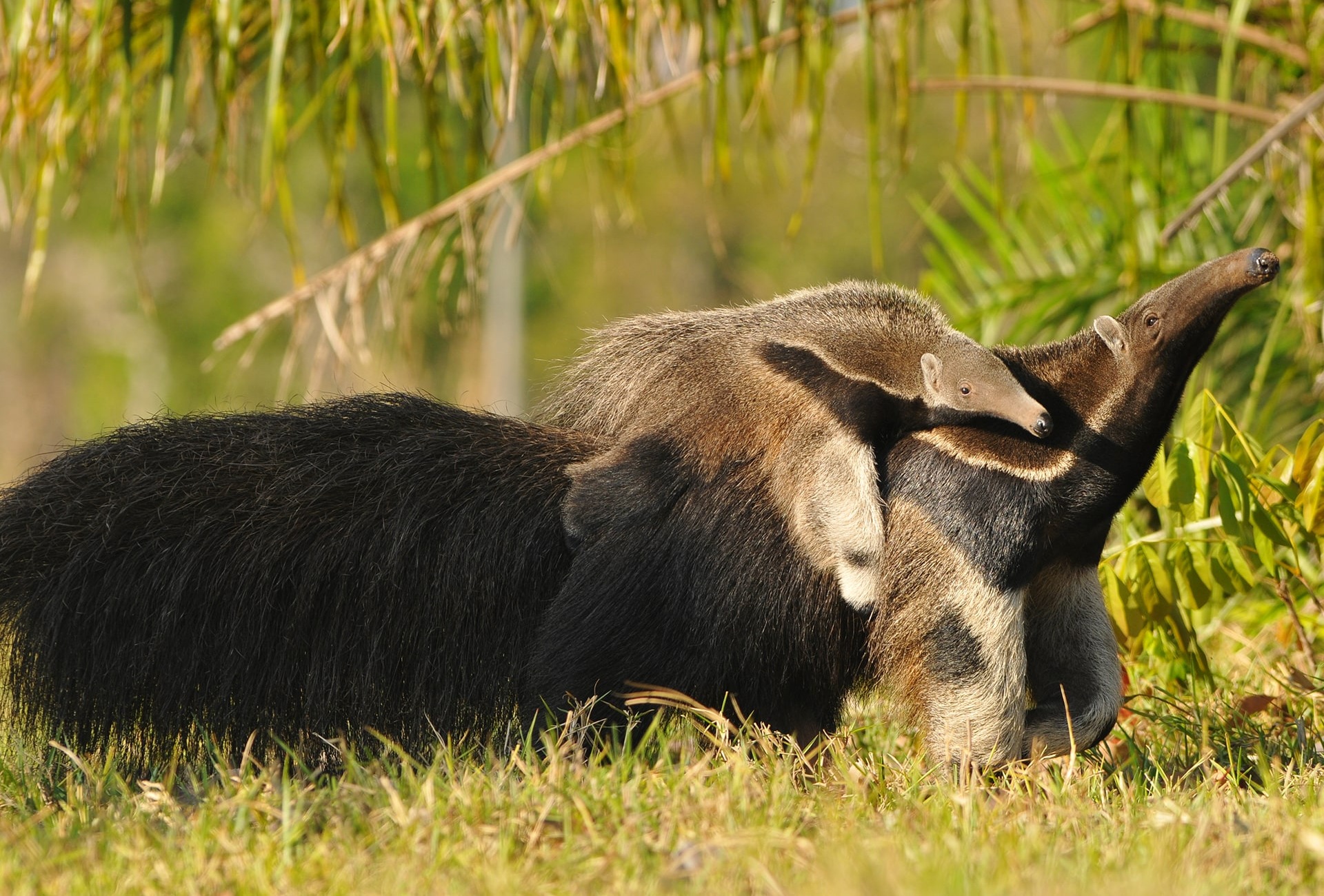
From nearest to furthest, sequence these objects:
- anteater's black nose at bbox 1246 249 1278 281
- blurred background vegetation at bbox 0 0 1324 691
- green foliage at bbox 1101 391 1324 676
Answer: anteater's black nose at bbox 1246 249 1278 281, green foliage at bbox 1101 391 1324 676, blurred background vegetation at bbox 0 0 1324 691

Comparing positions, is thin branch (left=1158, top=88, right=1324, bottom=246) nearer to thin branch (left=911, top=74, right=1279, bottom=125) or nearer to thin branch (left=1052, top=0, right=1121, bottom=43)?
thin branch (left=911, top=74, right=1279, bottom=125)

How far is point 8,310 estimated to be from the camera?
39031mm

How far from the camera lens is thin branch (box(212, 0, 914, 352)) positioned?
5617 mm

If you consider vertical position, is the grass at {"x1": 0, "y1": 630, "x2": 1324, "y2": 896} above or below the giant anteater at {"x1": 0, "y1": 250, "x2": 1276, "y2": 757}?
below

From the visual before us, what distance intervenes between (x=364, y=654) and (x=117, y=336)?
114ft

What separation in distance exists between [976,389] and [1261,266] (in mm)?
757

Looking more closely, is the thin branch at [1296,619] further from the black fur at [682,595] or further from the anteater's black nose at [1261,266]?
the black fur at [682,595]

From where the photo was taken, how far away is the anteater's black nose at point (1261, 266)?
3.45m

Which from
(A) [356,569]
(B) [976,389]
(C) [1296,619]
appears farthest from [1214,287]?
(A) [356,569]

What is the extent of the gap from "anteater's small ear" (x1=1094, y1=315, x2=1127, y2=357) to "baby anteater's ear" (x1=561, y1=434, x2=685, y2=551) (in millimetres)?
1174

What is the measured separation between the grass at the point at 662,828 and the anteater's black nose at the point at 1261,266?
4.06 feet

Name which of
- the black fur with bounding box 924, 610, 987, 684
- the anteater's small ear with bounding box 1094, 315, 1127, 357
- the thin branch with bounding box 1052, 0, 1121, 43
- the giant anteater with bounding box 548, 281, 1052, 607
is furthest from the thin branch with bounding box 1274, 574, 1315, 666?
the thin branch with bounding box 1052, 0, 1121, 43

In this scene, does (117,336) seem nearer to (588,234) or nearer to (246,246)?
(588,234)

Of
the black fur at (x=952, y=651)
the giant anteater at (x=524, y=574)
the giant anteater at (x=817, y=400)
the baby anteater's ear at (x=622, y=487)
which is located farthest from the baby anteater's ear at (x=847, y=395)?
the black fur at (x=952, y=651)
